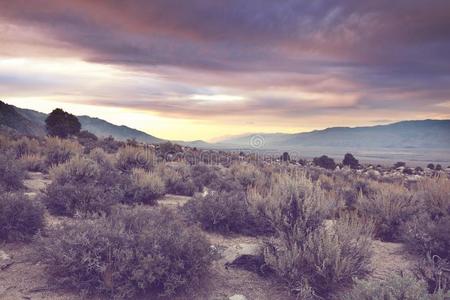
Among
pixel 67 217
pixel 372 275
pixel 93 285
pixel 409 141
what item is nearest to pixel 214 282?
pixel 93 285

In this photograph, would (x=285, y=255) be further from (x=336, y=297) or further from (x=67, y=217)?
(x=67, y=217)

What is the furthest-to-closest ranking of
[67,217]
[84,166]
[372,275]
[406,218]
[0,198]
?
[84,166] → [406,218] → [67,217] → [0,198] → [372,275]

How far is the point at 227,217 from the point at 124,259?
3281 millimetres

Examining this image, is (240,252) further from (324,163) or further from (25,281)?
(324,163)

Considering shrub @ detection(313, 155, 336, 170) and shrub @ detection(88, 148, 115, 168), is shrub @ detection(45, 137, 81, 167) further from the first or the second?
shrub @ detection(313, 155, 336, 170)

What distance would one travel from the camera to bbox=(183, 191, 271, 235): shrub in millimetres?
8500

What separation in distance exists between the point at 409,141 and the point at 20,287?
210 m

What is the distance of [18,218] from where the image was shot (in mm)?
6992

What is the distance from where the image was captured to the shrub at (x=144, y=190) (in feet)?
35.3

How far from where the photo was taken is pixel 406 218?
9508mm

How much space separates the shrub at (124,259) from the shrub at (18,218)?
3.21 ft

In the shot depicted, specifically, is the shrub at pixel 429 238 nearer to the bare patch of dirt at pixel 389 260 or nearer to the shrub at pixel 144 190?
the bare patch of dirt at pixel 389 260

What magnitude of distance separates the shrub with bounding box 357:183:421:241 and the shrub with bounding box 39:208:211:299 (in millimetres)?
4708

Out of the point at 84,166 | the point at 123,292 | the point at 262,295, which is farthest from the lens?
the point at 84,166
